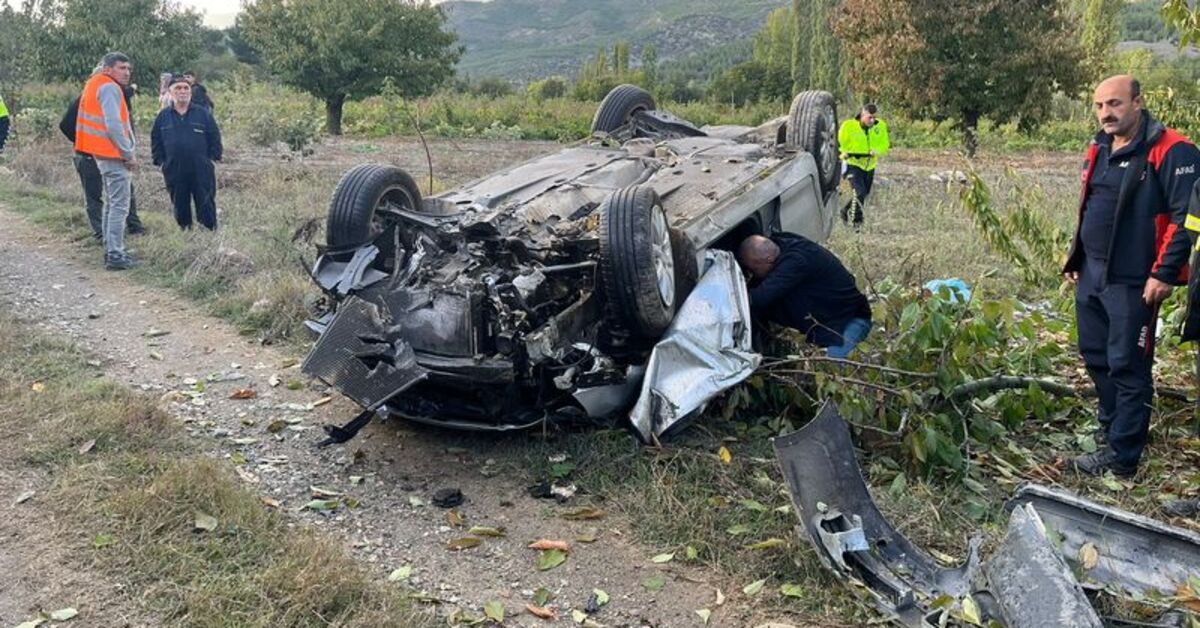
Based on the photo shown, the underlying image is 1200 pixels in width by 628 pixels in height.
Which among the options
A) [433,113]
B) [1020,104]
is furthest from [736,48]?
[1020,104]

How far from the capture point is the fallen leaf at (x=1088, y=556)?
10.4 feet

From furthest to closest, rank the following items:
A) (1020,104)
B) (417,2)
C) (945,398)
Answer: (417,2), (1020,104), (945,398)

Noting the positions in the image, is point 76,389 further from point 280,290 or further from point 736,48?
point 736,48

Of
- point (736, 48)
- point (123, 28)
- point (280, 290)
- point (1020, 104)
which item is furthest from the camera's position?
point (736, 48)

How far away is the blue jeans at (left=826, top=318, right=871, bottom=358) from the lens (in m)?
5.07

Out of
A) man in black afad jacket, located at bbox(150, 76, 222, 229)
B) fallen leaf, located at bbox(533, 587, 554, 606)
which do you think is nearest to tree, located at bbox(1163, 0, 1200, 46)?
fallen leaf, located at bbox(533, 587, 554, 606)

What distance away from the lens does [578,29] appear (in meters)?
128

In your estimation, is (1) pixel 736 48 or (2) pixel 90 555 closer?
(2) pixel 90 555

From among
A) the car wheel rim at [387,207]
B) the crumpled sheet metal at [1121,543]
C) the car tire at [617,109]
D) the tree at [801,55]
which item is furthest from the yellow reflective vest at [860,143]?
the tree at [801,55]

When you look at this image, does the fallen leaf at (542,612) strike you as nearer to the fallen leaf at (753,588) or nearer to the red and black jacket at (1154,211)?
the fallen leaf at (753,588)

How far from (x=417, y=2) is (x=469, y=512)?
23.8 m

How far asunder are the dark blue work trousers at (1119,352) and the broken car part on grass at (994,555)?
106 cm

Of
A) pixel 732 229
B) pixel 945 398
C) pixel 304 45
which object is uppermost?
pixel 304 45

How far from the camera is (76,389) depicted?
5027 millimetres
